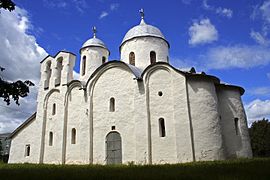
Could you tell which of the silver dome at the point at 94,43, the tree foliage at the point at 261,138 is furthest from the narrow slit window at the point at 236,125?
the tree foliage at the point at 261,138

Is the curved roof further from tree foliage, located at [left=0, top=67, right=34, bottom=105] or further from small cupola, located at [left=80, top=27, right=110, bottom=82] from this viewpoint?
tree foliage, located at [left=0, top=67, right=34, bottom=105]

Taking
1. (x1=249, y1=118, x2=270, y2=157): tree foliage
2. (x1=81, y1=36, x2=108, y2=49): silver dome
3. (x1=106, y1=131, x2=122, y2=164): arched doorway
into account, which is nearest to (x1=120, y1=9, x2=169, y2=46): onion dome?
(x1=81, y1=36, x2=108, y2=49): silver dome

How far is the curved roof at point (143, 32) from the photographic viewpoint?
21.0 metres

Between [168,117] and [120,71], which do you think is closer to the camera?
[168,117]

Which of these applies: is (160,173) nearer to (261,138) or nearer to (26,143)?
(26,143)

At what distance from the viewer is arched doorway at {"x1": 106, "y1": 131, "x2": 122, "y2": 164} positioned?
16500 millimetres

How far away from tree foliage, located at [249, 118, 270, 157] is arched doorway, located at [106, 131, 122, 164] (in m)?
24.3

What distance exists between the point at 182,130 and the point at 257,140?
78.3 ft

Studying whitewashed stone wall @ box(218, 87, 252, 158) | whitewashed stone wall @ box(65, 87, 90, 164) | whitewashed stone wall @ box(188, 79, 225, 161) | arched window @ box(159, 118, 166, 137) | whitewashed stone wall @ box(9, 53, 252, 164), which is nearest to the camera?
whitewashed stone wall @ box(188, 79, 225, 161)

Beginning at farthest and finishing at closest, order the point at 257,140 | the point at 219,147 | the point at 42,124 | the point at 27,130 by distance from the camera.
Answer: the point at 257,140
the point at 27,130
the point at 42,124
the point at 219,147

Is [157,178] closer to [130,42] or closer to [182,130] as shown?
[182,130]

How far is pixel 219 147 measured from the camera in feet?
49.2

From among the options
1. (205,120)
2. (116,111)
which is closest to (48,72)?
(116,111)

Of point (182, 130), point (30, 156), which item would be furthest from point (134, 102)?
point (30, 156)
